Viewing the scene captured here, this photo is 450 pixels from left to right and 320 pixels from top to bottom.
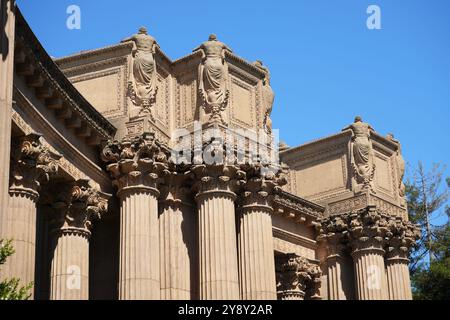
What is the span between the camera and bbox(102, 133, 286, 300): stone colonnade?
107 ft

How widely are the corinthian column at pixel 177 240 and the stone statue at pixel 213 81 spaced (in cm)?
276

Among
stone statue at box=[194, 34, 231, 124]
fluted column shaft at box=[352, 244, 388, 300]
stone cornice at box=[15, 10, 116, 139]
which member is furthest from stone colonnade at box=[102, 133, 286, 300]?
fluted column shaft at box=[352, 244, 388, 300]

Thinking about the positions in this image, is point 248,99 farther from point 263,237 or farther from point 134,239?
point 134,239

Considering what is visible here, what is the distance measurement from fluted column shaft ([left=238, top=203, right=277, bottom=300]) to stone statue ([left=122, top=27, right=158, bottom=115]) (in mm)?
5584

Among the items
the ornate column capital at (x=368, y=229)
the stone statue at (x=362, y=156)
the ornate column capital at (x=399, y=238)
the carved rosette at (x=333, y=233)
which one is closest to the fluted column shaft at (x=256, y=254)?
the ornate column capital at (x=368, y=229)

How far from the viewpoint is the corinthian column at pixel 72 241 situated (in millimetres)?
31766

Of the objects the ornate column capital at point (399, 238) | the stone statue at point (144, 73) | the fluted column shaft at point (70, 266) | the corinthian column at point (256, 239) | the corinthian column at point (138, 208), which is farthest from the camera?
the ornate column capital at point (399, 238)

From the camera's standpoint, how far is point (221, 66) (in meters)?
36.0

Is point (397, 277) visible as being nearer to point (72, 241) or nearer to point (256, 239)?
point (256, 239)

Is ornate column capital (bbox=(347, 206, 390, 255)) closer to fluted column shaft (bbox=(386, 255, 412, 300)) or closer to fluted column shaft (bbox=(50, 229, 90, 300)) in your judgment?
fluted column shaft (bbox=(386, 255, 412, 300))

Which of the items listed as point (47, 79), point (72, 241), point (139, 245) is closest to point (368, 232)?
point (139, 245)

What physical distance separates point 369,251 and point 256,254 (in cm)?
984

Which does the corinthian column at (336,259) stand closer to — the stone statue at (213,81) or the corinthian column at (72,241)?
the stone statue at (213,81)
